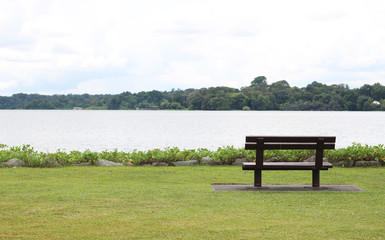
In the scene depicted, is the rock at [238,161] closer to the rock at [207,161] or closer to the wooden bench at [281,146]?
the rock at [207,161]

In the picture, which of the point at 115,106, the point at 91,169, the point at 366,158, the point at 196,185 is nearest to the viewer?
the point at 196,185

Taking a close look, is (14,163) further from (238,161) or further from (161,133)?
(161,133)

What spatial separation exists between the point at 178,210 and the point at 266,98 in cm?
11439

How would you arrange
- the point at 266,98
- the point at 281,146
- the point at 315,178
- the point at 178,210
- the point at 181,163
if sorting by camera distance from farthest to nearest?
1. the point at 266,98
2. the point at 181,163
3. the point at 315,178
4. the point at 281,146
5. the point at 178,210

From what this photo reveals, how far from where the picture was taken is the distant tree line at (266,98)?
112 m

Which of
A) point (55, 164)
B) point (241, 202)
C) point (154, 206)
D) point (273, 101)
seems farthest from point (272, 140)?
point (273, 101)

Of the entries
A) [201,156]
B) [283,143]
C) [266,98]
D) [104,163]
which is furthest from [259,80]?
[283,143]

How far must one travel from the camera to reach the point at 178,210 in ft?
22.3

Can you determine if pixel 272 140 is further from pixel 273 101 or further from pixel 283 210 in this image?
pixel 273 101

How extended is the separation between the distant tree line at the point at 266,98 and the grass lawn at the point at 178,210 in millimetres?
106871

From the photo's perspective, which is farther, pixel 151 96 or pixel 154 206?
pixel 151 96

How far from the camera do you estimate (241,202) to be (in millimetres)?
7438

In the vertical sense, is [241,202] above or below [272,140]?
below

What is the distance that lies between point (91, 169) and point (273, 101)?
112m
